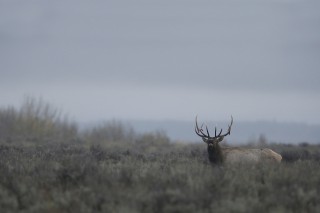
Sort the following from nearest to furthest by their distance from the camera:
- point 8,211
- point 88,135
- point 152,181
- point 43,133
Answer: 1. point 8,211
2. point 152,181
3. point 43,133
4. point 88,135

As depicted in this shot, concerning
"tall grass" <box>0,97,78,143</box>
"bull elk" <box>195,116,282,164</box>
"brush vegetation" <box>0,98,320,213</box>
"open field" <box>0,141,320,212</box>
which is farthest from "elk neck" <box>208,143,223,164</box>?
"tall grass" <box>0,97,78,143</box>

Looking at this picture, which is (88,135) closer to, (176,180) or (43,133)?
(43,133)

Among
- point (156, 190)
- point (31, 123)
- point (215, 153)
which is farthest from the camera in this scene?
point (31, 123)

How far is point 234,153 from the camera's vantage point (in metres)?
16.2

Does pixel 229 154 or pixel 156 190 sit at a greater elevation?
pixel 229 154

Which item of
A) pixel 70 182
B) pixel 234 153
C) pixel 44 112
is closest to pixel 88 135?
pixel 44 112

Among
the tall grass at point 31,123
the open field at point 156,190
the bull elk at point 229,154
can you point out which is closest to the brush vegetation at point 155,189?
the open field at point 156,190

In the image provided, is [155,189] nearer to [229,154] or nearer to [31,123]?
[229,154]

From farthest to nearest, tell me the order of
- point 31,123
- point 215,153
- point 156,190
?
point 31,123
point 215,153
point 156,190

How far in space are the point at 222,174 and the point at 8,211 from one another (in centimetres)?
458

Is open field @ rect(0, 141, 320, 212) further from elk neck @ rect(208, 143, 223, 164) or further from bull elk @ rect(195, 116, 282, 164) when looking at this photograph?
elk neck @ rect(208, 143, 223, 164)

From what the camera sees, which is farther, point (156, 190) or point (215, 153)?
point (215, 153)

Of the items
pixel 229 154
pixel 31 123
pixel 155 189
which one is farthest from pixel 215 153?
pixel 31 123

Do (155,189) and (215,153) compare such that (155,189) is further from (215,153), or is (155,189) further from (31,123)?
(31,123)
